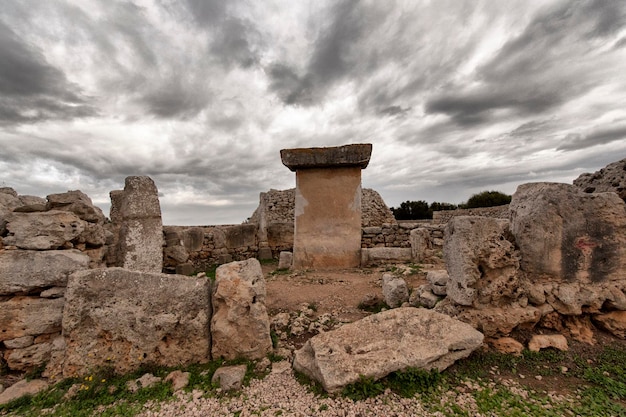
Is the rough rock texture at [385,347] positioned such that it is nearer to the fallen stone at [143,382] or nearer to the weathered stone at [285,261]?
the fallen stone at [143,382]

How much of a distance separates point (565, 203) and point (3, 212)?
252 inches

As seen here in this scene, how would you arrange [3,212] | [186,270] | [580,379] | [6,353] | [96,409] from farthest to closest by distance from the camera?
[186,270], [3,212], [6,353], [580,379], [96,409]

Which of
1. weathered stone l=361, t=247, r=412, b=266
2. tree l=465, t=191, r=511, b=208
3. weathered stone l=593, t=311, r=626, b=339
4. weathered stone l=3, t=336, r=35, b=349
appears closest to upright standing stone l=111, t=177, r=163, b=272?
weathered stone l=3, t=336, r=35, b=349

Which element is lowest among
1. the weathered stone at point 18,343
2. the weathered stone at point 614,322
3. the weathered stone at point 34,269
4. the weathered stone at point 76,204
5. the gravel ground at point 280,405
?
the gravel ground at point 280,405

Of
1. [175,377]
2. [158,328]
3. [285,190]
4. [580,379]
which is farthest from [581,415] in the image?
[285,190]

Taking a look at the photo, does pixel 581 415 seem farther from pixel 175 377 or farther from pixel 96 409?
pixel 96 409

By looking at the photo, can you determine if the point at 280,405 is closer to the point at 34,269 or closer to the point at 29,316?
the point at 29,316

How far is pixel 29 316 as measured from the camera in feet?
9.91

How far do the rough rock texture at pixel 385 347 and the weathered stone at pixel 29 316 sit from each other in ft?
8.78

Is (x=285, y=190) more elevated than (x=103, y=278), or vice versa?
(x=285, y=190)

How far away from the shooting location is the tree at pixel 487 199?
24130mm

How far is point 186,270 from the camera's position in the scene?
8.22m

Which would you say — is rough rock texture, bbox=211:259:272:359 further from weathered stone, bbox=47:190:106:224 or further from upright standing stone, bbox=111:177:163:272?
upright standing stone, bbox=111:177:163:272

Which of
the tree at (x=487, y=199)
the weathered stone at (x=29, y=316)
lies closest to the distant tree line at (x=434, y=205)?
the tree at (x=487, y=199)
